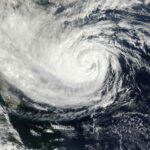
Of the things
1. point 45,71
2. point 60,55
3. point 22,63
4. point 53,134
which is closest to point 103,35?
point 60,55

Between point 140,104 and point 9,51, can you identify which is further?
point 140,104

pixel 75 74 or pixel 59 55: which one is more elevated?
pixel 59 55

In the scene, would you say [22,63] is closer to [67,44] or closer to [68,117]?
[67,44]

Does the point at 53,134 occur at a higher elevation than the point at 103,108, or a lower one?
lower
